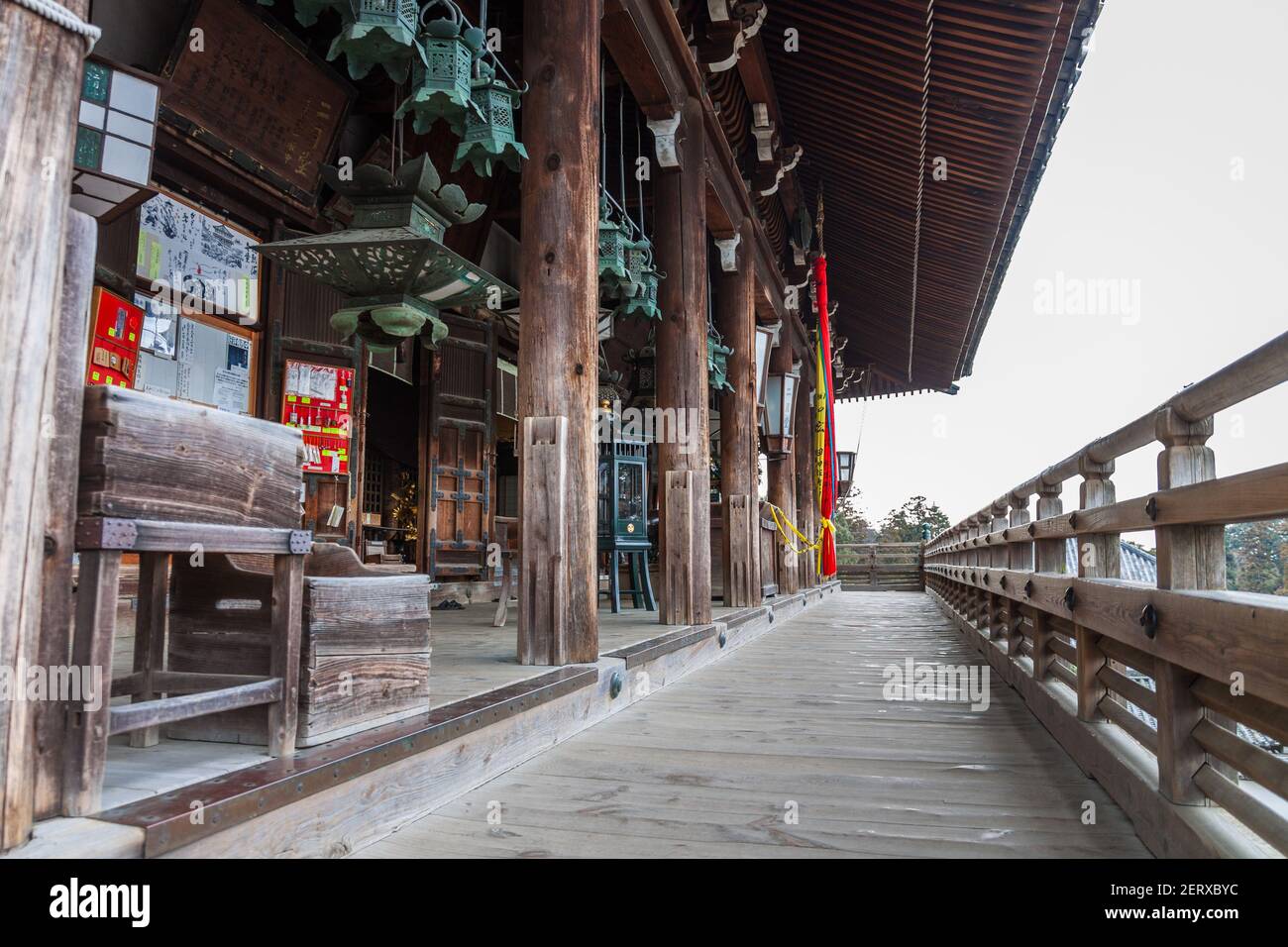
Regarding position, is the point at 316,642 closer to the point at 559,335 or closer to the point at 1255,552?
the point at 559,335

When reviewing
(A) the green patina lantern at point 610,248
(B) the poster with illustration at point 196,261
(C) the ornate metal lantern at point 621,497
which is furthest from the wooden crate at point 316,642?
(B) the poster with illustration at point 196,261

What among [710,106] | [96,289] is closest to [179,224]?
[96,289]

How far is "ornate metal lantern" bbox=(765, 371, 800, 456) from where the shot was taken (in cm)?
892

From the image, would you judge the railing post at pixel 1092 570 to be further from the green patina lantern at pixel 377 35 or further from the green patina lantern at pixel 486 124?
the green patina lantern at pixel 377 35

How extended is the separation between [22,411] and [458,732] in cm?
120

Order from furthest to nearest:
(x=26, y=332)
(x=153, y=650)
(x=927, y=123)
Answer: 1. (x=927, y=123)
2. (x=153, y=650)
3. (x=26, y=332)

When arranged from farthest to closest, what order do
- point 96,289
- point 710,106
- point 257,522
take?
1. point 710,106
2. point 96,289
3. point 257,522

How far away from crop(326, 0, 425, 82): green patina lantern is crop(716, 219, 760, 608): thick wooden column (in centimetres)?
427

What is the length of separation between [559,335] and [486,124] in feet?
2.55

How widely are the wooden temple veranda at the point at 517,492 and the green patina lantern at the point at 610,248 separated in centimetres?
3

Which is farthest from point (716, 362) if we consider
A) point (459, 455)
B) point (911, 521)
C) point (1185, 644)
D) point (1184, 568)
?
point (911, 521)

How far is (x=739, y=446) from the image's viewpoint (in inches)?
251

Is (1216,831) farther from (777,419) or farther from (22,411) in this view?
(777,419)
